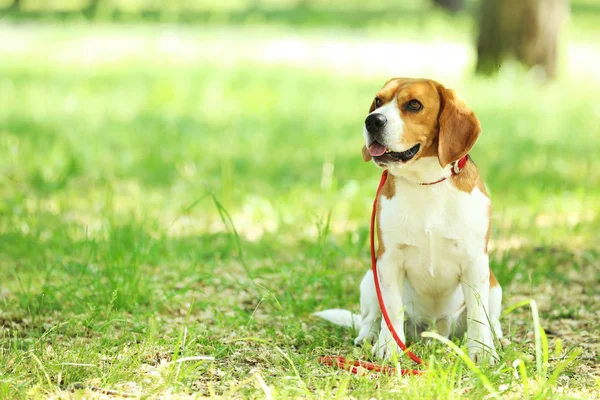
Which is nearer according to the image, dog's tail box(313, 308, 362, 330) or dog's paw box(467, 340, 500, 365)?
dog's paw box(467, 340, 500, 365)

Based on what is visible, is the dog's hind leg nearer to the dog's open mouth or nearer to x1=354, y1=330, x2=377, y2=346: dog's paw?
x1=354, y1=330, x2=377, y2=346: dog's paw

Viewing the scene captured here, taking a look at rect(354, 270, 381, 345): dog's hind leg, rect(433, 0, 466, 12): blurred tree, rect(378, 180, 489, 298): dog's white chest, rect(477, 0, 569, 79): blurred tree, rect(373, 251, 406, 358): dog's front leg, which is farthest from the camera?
rect(433, 0, 466, 12): blurred tree

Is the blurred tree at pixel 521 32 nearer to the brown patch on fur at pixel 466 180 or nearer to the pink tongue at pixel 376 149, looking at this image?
the brown patch on fur at pixel 466 180

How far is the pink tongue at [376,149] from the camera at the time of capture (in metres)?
3.35

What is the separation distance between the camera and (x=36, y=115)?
8.62 metres

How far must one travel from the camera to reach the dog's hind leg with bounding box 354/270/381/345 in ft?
12.4

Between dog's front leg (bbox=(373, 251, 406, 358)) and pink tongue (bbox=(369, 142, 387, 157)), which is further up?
pink tongue (bbox=(369, 142, 387, 157))

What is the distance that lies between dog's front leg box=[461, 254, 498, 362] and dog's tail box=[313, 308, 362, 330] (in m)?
0.65

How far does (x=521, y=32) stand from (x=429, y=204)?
7.92 meters

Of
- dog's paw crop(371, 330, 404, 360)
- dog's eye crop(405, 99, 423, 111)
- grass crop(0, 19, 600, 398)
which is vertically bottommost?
grass crop(0, 19, 600, 398)

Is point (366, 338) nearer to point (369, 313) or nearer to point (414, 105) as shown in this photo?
point (369, 313)

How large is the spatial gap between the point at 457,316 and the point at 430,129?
906mm

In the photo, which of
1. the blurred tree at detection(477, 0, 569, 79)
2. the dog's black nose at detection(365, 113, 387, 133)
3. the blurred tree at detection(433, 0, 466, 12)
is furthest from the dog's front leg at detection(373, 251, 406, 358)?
the blurred tree at detection(433, 0, 466, 12)

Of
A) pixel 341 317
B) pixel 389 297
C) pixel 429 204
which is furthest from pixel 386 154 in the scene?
pixel 341 317
